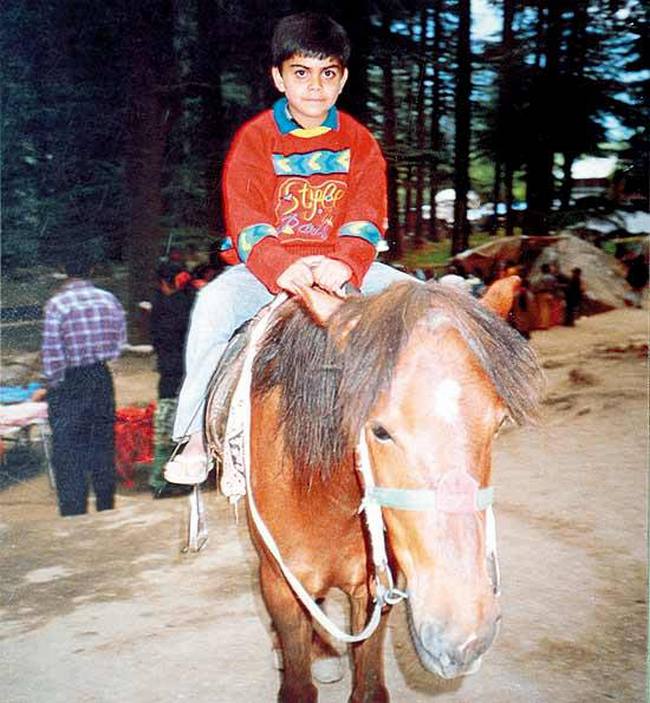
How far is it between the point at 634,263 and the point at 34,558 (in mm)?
2783

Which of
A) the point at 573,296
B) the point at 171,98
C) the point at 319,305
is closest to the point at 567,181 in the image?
the point at 573,296

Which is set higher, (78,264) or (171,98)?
(171,98)

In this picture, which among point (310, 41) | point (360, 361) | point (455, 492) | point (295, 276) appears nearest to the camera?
point (455, 492)

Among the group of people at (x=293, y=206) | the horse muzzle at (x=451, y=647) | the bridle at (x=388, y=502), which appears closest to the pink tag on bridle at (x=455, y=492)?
the bridle at (x=388, y=502)

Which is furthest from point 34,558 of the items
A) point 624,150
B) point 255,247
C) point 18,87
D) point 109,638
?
point 624,150

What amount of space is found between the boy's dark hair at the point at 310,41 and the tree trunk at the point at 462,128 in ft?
2.56

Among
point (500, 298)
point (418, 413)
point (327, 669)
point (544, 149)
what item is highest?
point (544, 149)

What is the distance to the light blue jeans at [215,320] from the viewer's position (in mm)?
1888

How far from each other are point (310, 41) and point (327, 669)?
2075 mm

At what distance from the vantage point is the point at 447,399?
46.5 inches

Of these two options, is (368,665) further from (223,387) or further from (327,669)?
(223,387)

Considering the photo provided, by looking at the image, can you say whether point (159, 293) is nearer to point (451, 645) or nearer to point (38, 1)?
point (38, 1)

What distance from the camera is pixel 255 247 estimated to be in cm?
169

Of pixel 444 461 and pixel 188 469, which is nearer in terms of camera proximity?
pixel 444 461
